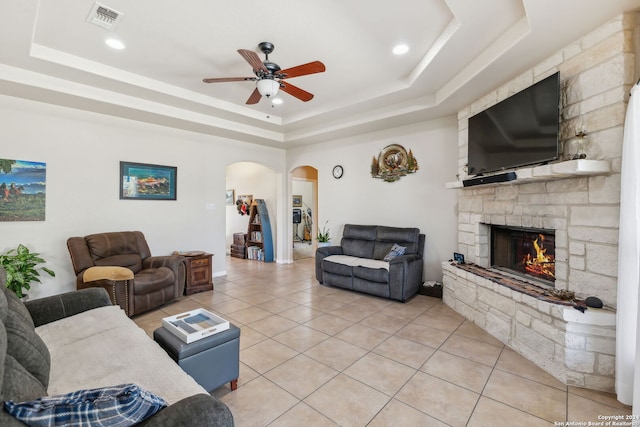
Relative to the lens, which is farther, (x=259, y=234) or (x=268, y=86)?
(x=259, y=234)

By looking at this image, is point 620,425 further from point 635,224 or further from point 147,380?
point 147,380

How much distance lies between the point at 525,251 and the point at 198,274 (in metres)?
4.39

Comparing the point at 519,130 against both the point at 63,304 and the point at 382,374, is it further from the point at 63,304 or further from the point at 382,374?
the point at 63,304

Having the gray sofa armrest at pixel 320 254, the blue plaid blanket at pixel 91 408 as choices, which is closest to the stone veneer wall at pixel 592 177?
the gray sofa armrest at pixel 320 254

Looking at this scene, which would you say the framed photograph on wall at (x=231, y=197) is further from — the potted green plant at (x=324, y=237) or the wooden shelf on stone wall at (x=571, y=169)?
the wooden shelf on stone wall at (x=571, y=169)

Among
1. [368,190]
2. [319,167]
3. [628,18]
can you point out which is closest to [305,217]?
[319,167]

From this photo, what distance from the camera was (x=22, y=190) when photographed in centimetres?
350

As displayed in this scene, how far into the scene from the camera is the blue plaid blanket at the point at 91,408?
0.84 m

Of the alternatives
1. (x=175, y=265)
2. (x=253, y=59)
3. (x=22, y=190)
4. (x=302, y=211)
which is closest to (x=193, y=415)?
(x=253, y=59)

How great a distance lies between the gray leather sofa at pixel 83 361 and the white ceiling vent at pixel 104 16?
81.1 inches

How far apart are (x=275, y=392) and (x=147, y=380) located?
0.98 meters

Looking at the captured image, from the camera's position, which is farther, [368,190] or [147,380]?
[368,190]

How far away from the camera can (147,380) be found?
4.70ft

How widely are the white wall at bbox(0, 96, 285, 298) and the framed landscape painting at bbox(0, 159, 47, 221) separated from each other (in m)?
0.07
